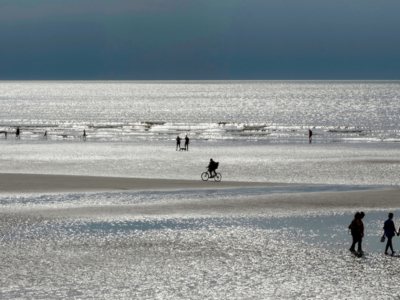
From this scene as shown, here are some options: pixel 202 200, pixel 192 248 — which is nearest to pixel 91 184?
pixel 202 200

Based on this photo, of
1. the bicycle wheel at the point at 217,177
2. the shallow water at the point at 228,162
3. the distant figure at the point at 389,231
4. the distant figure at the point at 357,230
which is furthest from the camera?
the shallow water at the point at 228,162

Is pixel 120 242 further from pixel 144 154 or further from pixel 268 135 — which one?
pixel 268 135

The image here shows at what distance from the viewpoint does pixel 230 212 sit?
2189cm

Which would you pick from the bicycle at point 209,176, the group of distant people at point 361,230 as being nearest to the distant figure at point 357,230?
the group of distant people at point 361,230

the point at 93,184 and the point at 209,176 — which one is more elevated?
the point at 209,176

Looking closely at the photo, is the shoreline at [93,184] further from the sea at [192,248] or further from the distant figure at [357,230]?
the distant figure at [357,230]

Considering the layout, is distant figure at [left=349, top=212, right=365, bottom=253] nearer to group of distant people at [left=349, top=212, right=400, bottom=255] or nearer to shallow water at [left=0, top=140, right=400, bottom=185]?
group of distant people at [left=349, top=212, right=400, bottom=255]

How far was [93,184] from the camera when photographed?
30.0 meters

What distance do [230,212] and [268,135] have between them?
2245 inches

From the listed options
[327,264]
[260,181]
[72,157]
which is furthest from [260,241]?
[72,157]

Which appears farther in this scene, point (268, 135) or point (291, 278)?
point (268, 135)

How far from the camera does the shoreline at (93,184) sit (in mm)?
28289

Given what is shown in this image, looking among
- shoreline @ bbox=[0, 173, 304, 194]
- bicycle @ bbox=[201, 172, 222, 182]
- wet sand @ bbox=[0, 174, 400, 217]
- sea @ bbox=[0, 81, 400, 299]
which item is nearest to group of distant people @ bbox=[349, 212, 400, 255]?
sea @ bbox=[0, 81, 400, 299]

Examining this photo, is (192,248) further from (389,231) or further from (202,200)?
(202,200)
